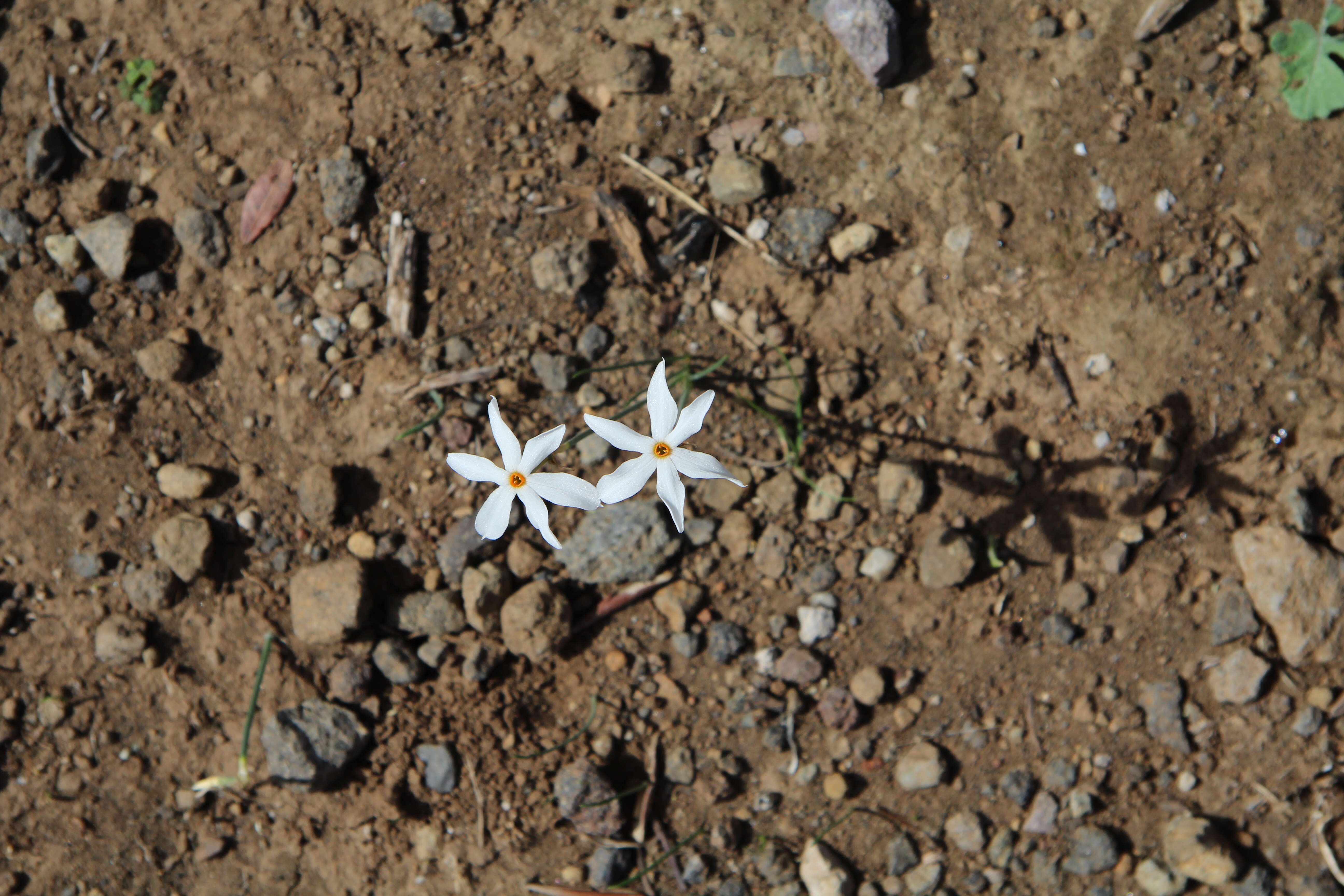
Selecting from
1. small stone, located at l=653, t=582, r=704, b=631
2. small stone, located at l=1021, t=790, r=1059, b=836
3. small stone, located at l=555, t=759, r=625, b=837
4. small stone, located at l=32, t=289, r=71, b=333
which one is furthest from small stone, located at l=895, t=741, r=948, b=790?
small stone, located at l=32, t=289, r=71, b=333

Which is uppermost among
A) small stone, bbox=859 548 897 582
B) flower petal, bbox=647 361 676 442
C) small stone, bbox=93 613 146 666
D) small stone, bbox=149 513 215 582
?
flower petal, bbox=647 361 676 442

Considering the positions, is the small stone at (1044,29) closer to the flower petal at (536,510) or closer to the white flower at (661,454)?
the white flower at (661,454)

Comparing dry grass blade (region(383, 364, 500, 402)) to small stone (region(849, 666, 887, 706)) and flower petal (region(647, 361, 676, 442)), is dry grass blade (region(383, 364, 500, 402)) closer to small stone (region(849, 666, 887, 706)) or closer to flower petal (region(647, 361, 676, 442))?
flower petal (region(647, 361, 676, 442))

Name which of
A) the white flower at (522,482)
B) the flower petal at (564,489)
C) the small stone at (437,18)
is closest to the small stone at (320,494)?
the white flower at (522,482)

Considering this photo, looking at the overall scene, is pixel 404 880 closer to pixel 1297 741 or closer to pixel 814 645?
pixel 814 645

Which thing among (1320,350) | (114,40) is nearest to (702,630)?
(1320,350)

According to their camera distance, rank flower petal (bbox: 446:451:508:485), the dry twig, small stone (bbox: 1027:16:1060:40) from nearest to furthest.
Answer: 1. flower petal (bbox: 446:451:508:485)
2. small stone (bbox: 1027:16:1060:40)
3. the dry twig
